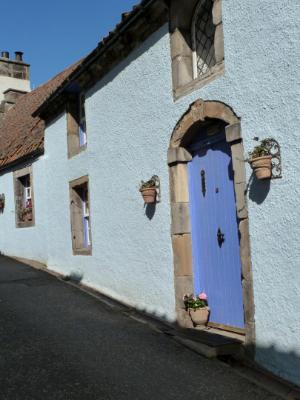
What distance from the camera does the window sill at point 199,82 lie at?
6.08m

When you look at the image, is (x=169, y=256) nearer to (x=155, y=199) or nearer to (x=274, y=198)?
(x=155, y=199)

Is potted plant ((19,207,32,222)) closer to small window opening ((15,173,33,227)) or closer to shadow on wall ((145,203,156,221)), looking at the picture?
small window opening ((15,173,33,227))

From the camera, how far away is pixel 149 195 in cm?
740

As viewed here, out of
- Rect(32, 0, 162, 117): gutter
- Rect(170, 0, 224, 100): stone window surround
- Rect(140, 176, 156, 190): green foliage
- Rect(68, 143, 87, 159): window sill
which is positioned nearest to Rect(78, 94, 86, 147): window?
Rect(68, 143, 87, 159): window sill

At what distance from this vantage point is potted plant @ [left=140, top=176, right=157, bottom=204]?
7398 millimetres

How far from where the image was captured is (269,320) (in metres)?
5.36

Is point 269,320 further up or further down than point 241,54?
further down

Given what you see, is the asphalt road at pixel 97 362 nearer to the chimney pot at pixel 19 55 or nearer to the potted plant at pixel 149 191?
the potted plant at pixel 149 191

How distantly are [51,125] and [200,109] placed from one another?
6643mm

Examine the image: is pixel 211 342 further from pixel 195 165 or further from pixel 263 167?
pixel 195 165

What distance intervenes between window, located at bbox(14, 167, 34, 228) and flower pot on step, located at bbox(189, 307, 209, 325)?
8.46 metres

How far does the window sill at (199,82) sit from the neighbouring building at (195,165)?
2cm

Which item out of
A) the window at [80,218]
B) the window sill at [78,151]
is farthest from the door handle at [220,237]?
the window at [80,218]

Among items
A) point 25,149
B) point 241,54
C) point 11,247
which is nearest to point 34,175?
point 25,149
